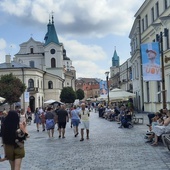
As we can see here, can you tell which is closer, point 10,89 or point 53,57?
point 10,89

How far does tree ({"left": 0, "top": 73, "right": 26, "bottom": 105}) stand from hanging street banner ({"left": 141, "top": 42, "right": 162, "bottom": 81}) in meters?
44.0

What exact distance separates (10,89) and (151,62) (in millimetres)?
44435

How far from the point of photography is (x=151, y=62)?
17.8m

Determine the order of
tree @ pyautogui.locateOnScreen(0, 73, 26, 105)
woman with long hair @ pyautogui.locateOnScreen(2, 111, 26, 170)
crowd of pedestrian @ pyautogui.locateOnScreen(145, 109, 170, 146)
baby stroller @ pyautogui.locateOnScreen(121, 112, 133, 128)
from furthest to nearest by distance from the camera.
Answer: tree @ pyautogui.locateOnScreen(0, 73, 26, 105)
baby stroller @ pyautogui.locateOnScreen(121, 112, 133, 128)
crowd of pedestrian @ pyautogui.locateOnScreen(145, 109, 170, 146)
woman with long hair @ pyautogui.locateOnScreen(2, 111, 26, 170)

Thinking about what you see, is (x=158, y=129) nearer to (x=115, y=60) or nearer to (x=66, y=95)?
(x=66, y=95)

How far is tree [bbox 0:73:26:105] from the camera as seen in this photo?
59.2 meters

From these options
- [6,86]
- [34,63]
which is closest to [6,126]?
[6,86]

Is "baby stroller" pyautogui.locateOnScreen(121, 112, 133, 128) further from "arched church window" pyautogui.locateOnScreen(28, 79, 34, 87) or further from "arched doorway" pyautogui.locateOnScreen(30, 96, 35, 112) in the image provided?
"arched doorway" pyautogui.locateOnScreen(30, 96, 35, 112)

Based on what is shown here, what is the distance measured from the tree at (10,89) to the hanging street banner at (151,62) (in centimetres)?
4402

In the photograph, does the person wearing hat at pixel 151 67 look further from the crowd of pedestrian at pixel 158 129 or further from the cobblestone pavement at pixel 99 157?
the cobblestone pavement at pixel 99 157

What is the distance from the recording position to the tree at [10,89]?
59.2 m

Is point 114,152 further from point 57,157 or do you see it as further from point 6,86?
point 6,86

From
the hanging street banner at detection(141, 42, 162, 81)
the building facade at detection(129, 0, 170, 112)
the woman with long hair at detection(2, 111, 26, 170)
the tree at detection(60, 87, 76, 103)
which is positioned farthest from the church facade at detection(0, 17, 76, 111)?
the woman with long hair at detection(2, 111, 26, 170)

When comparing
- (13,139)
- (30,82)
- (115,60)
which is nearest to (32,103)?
(30,82)
